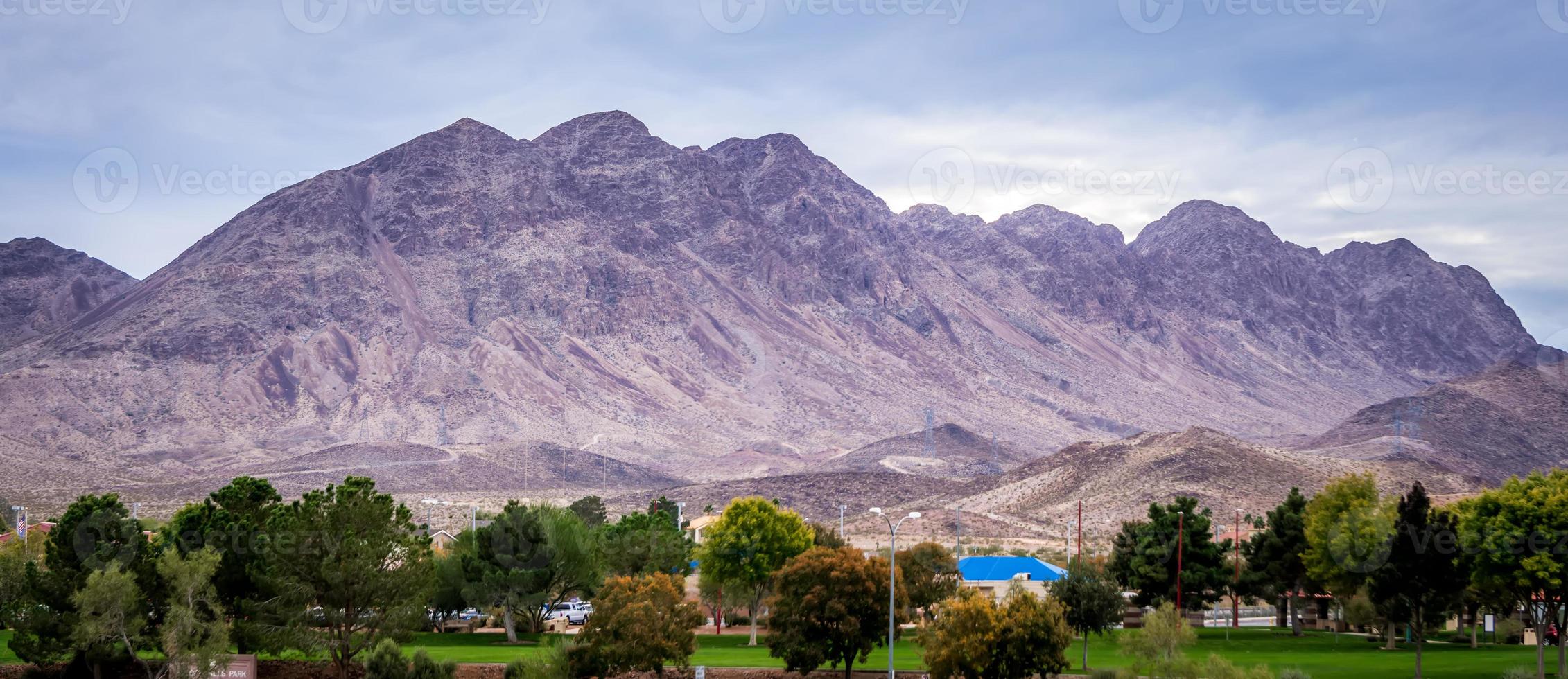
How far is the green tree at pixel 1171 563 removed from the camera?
66.6 meters

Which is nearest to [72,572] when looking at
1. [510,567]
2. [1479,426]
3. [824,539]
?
[510,567]

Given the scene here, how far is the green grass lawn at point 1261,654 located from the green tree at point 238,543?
654 centimetres

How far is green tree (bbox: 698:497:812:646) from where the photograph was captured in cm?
6912

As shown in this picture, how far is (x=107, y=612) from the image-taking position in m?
48.2

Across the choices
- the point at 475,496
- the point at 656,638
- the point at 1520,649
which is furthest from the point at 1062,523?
the point at 656,638

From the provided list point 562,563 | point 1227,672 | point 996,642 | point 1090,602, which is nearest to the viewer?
point 1227,672

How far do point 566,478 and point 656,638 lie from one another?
131787 mm

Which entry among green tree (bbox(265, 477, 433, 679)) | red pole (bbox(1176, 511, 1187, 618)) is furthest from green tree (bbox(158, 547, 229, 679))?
red pole (bbox(1176, 511, 1187, 618))

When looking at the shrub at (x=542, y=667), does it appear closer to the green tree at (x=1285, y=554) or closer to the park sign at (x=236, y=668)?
the park sign at (x=236, y=668)

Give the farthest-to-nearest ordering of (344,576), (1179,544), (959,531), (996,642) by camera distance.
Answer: (959,531) → (1179,544) → (344,576) → (996,642)

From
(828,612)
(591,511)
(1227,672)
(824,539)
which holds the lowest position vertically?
(1227,672)

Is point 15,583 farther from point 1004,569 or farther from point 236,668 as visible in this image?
point 1004,569

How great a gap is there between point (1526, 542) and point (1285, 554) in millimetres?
21866

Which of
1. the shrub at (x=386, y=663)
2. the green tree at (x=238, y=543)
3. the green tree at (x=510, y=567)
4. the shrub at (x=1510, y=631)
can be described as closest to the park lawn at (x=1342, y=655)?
the shrub at (x=1510, y=631)
